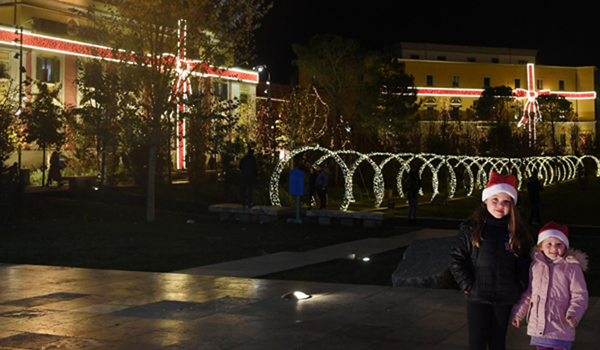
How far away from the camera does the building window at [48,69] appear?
1851 inches

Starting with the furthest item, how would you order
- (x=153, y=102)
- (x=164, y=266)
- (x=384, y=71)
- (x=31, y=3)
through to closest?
(x=384, y=71) → (x=31, y=3) → (x=153, y=102) → (x=164, y=266)

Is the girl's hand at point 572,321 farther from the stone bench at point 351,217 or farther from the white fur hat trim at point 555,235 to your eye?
the stone bench at point 351,217

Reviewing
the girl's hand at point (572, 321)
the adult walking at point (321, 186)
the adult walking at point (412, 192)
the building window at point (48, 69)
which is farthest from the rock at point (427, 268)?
the building window at point (48, 69)

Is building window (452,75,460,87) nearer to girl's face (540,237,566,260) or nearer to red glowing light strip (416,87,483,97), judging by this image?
red glowing light strip (416,87,483,97)

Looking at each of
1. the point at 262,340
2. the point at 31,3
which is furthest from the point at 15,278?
the point at 31,3

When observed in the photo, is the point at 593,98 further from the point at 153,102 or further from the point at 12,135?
the point at 153,102

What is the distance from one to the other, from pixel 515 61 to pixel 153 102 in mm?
84303

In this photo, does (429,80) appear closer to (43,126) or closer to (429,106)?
(429,106)

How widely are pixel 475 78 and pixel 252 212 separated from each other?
74.0 m

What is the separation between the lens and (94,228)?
18.2 m

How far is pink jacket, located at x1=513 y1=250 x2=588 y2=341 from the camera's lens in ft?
15.5

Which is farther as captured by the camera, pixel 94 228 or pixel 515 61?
pixel 515 61

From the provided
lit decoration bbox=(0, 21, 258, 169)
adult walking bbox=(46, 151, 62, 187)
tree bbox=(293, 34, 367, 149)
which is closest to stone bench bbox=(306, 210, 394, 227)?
lit decoration bbox=(0, 21, 258, 169)

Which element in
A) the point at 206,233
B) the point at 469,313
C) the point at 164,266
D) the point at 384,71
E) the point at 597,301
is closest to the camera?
the point at 469,313
